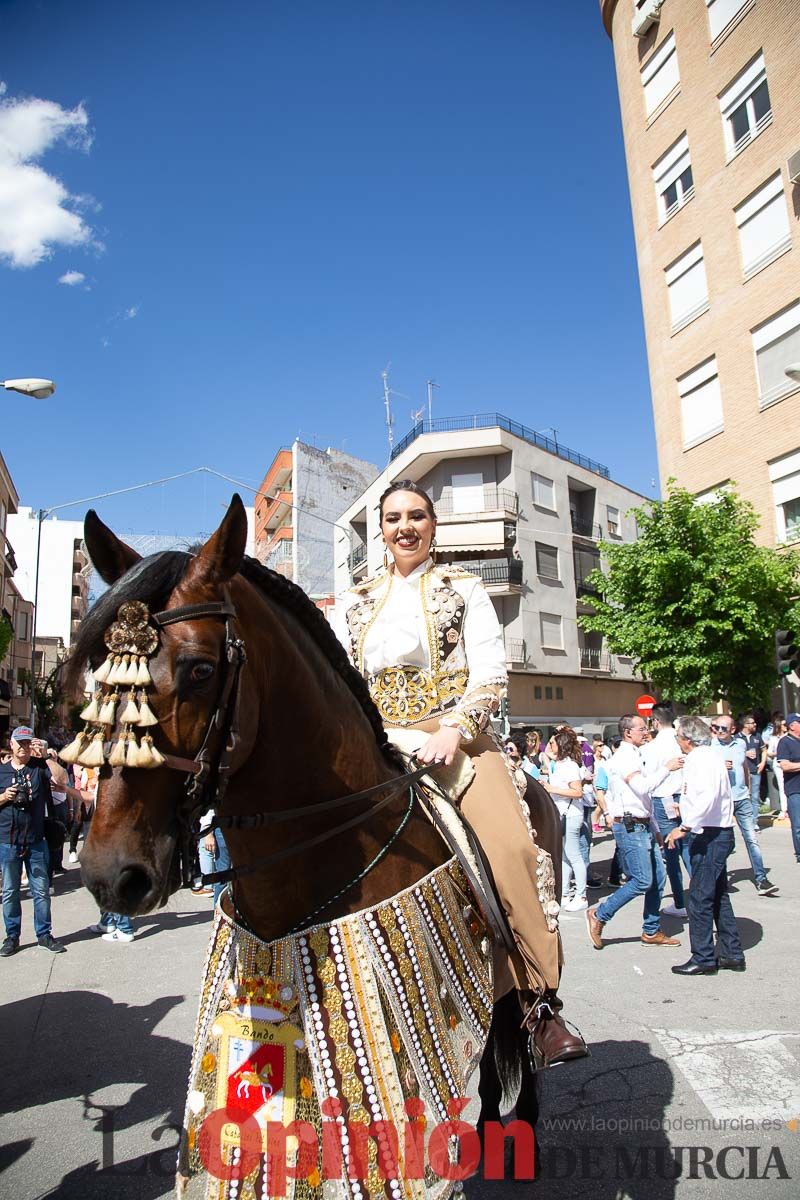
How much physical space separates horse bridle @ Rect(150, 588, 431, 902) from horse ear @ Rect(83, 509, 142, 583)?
280 mm

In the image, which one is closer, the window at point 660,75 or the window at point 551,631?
the window at point 660,75

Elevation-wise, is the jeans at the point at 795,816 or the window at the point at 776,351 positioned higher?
the window at the point at 776,351

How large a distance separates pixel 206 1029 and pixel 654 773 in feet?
22.5

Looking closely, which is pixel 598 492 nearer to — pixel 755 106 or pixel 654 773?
pixel 755 106

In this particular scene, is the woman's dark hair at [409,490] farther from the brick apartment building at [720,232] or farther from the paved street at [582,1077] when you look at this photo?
the brick apartment building at [720,232]

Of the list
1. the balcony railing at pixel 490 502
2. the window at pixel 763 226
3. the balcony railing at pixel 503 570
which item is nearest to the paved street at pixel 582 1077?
the window at pixel 763 226

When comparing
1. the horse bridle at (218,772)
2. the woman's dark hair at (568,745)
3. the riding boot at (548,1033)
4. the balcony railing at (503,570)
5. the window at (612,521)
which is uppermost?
the window at (612,521)

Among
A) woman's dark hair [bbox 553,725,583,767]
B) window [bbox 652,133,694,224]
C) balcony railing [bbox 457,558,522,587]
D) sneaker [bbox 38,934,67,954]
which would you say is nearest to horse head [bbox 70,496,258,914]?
sneaker [bbox 38,934,67,954]

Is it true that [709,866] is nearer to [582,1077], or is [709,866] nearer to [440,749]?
[582,1077]

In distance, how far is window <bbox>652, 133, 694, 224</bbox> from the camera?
22562 millimetres

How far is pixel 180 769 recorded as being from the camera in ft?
5.44

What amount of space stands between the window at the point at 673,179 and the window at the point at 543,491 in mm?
13462

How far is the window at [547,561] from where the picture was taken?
114 feet

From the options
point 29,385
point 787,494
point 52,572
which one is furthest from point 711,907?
point 52,572
